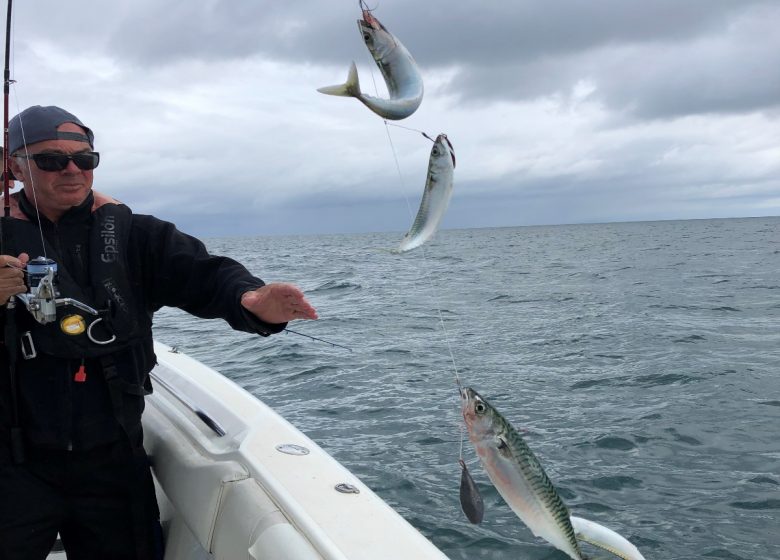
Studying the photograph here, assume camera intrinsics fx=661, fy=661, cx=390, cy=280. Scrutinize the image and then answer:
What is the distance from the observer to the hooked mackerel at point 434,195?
5.74 feet

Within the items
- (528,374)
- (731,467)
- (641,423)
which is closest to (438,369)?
(528,374)

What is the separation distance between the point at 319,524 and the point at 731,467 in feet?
14.6

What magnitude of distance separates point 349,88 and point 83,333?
1.64 meters

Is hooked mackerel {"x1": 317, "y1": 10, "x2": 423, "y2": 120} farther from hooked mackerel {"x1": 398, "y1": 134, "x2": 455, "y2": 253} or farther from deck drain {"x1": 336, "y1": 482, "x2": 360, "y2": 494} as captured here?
deck drain {"x1": 336, "y1": 482, "x2": 360, "y2": 494}

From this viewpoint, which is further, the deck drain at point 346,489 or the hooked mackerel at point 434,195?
the deck drain at point 346,489

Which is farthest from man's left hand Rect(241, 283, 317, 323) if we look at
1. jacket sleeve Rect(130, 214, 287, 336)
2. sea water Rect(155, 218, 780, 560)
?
sea water Rect(155, 218, 780, 560)

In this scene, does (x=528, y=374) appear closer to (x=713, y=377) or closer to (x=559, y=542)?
(x=713, y=377)

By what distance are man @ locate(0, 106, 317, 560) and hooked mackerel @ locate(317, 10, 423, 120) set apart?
0.99m

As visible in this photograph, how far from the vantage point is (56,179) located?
255cm

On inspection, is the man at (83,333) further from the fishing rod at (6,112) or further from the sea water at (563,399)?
the sea water at (563,399)

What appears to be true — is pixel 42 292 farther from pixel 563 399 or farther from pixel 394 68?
pixel 563 399

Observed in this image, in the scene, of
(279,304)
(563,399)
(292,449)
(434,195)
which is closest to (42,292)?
(279,304)

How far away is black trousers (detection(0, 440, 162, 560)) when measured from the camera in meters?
2.52

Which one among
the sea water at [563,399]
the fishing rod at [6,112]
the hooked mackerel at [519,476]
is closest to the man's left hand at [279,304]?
the sea water at [563,399]
